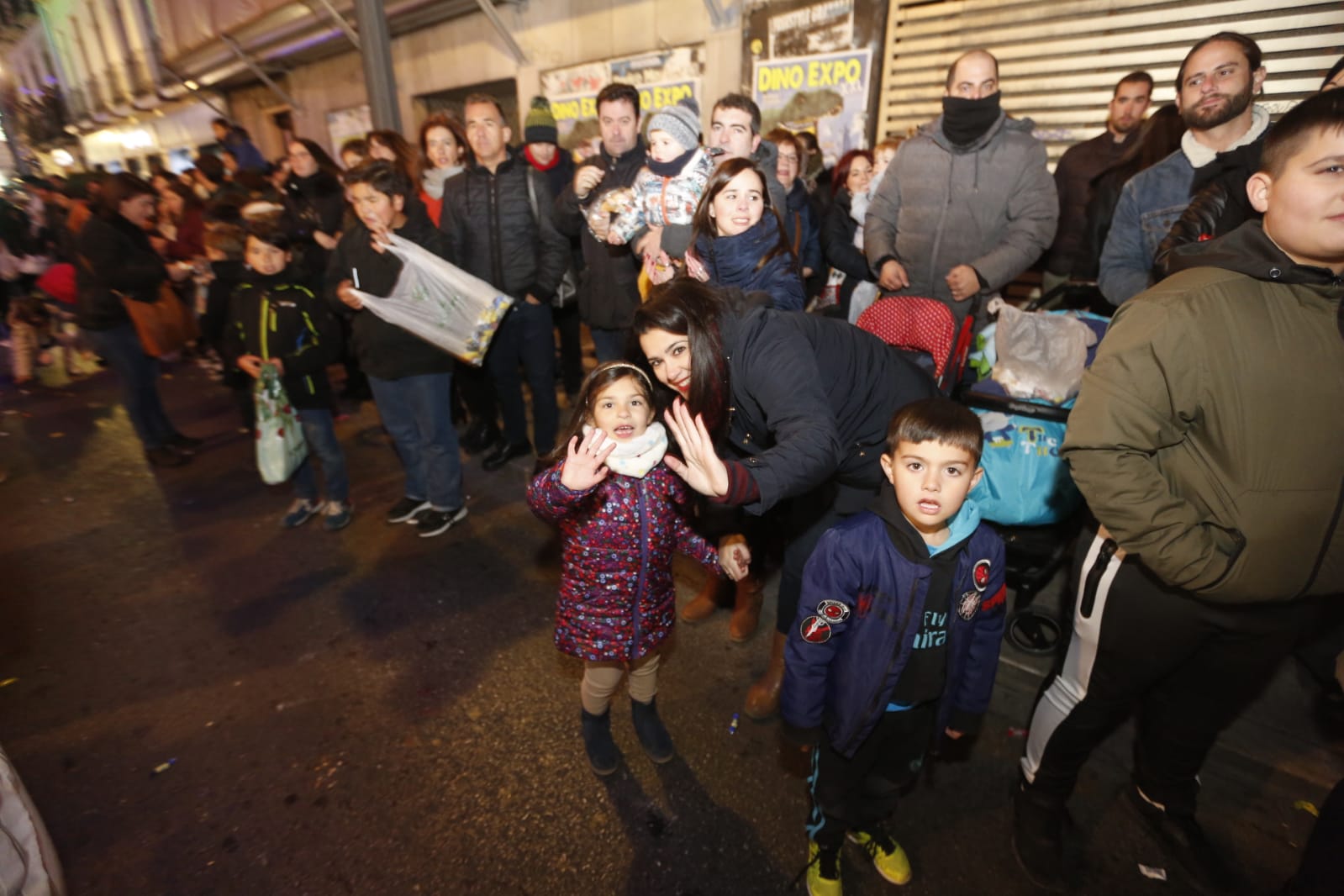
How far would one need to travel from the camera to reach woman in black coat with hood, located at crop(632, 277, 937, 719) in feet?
5.72

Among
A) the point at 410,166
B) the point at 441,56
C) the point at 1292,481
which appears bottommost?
the point at 1292,481

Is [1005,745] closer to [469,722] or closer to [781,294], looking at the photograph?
[781,294]

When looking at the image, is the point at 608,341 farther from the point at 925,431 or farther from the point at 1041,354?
the point at 925,431

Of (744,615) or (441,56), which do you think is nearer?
(744,615)

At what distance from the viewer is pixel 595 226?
12.6 ft

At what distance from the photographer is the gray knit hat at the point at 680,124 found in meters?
3.30

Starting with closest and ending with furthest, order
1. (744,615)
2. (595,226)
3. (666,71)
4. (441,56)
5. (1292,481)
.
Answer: (1292,481)
(744,615)
(595,226)
(666,71)
(441,56)

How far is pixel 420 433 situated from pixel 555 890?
3041mm

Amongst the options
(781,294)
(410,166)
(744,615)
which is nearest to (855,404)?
(781,294)

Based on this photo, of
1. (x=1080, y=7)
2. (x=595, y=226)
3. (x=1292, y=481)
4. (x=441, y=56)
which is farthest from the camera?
(x=441, y=56)

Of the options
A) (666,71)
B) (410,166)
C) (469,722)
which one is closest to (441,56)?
(666,71)

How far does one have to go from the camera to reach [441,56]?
420 inches

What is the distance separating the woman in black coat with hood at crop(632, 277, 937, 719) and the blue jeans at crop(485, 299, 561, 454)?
110 inches

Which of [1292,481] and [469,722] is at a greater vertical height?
[1292,481]
